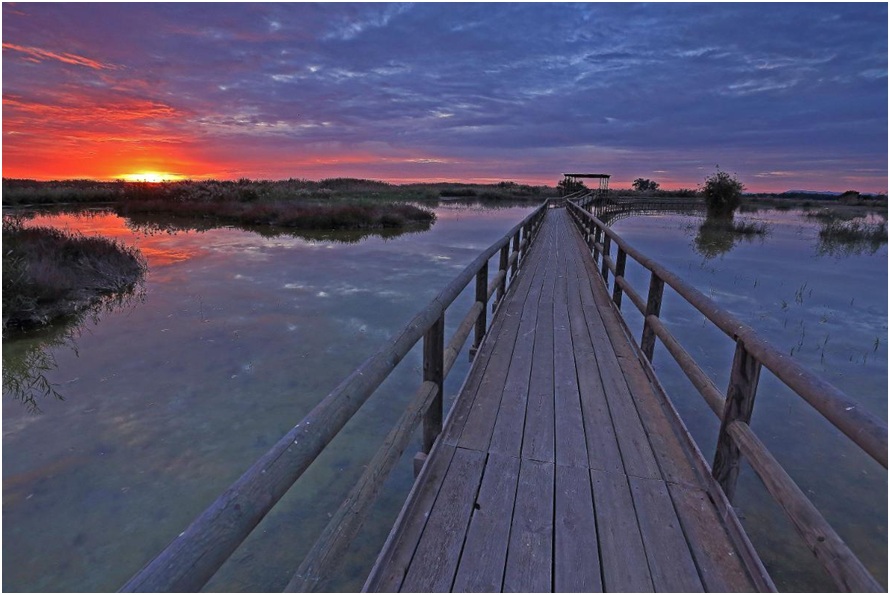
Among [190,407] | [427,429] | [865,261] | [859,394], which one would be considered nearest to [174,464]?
[190,407]

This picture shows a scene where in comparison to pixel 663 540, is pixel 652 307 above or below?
above

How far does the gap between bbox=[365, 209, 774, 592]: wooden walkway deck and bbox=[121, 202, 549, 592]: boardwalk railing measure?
0.39m

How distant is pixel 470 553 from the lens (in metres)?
2.34

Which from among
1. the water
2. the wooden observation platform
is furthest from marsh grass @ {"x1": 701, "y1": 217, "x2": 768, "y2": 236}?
the wooden observation platform

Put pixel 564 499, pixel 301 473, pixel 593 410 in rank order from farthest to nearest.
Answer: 1. pixel 593 410
2. pixel 564 499
3. pixel 301 473

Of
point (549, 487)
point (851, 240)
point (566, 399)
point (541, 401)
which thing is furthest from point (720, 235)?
point (549, 487)

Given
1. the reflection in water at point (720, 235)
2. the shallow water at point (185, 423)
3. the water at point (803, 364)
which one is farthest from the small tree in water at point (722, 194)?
the shallow water at point (185, 423)

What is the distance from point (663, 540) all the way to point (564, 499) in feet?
1.84

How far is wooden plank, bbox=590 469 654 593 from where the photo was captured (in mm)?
2172

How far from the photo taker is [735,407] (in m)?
2.67

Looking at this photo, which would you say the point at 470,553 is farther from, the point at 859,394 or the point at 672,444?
the point at 859,394

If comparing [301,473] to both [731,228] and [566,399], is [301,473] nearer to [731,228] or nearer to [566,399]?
[566,399]

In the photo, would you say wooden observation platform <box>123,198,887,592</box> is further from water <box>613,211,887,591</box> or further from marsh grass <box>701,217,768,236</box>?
marsh grass <box>701,217,768,236</box>

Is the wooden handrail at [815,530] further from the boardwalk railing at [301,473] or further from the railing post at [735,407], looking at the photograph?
the boardwalk railing at [301,473]
